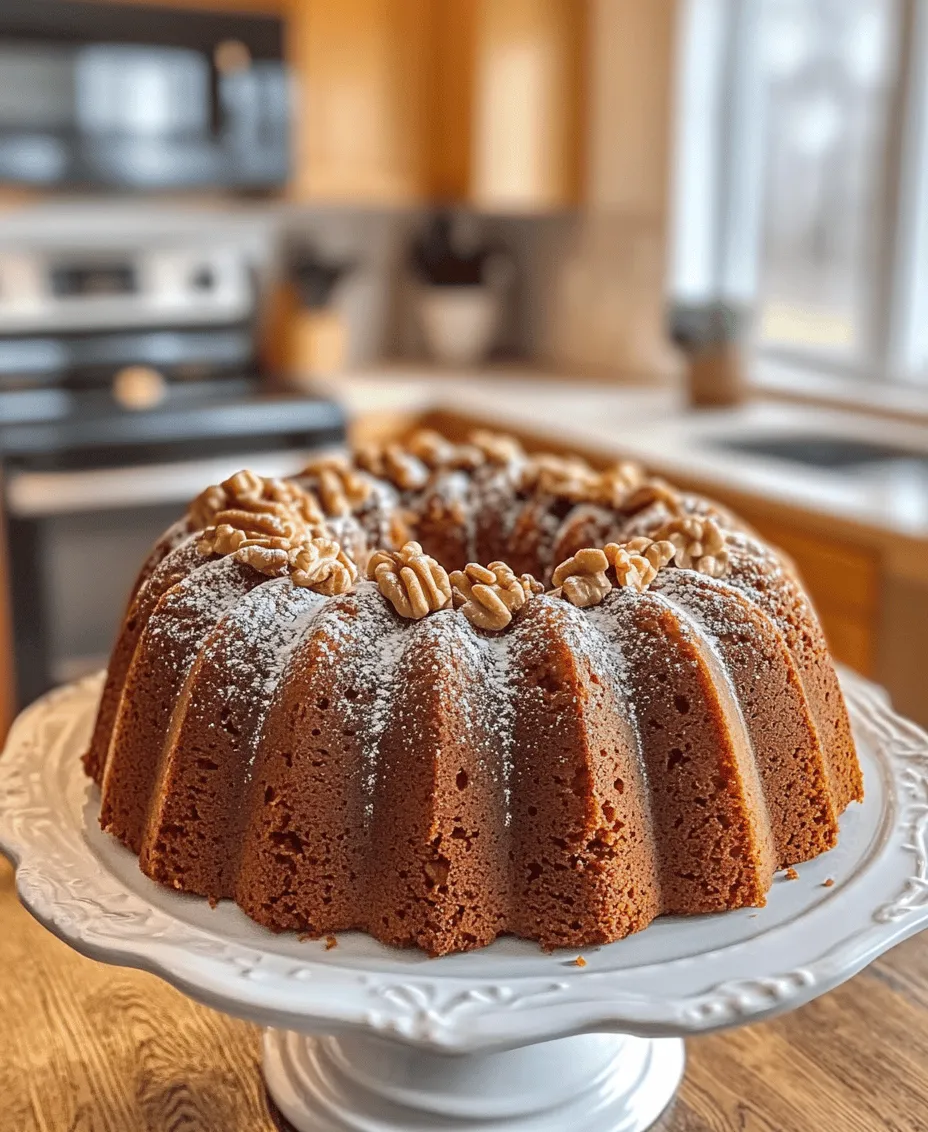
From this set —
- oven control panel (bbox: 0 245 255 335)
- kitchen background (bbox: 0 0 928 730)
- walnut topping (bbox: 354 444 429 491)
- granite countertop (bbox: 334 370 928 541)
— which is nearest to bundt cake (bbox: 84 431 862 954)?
walnut topping (bbox: 354 444 429 491)

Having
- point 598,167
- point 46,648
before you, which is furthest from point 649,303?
point 46,648

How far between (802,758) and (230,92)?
2.62 metres

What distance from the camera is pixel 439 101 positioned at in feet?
11.5

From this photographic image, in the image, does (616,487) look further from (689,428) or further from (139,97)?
(139,97)

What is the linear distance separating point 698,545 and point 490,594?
0.19 meters

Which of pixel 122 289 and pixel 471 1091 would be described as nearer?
pixel 471 1091

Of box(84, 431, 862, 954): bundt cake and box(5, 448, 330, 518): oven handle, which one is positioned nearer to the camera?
box(84, 431, 862, 954): bundt cake

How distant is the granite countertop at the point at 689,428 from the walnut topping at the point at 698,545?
1063 mm

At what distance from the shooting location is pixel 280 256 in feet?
12.5

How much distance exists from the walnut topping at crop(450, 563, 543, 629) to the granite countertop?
4.00 feet

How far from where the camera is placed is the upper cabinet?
3297mm

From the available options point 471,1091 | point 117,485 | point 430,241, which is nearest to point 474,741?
point 471,1091

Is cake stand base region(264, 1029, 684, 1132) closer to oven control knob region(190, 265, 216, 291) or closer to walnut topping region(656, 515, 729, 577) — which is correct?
walnut topping region(656, 515, 729, 577)

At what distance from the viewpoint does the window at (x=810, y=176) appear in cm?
293
